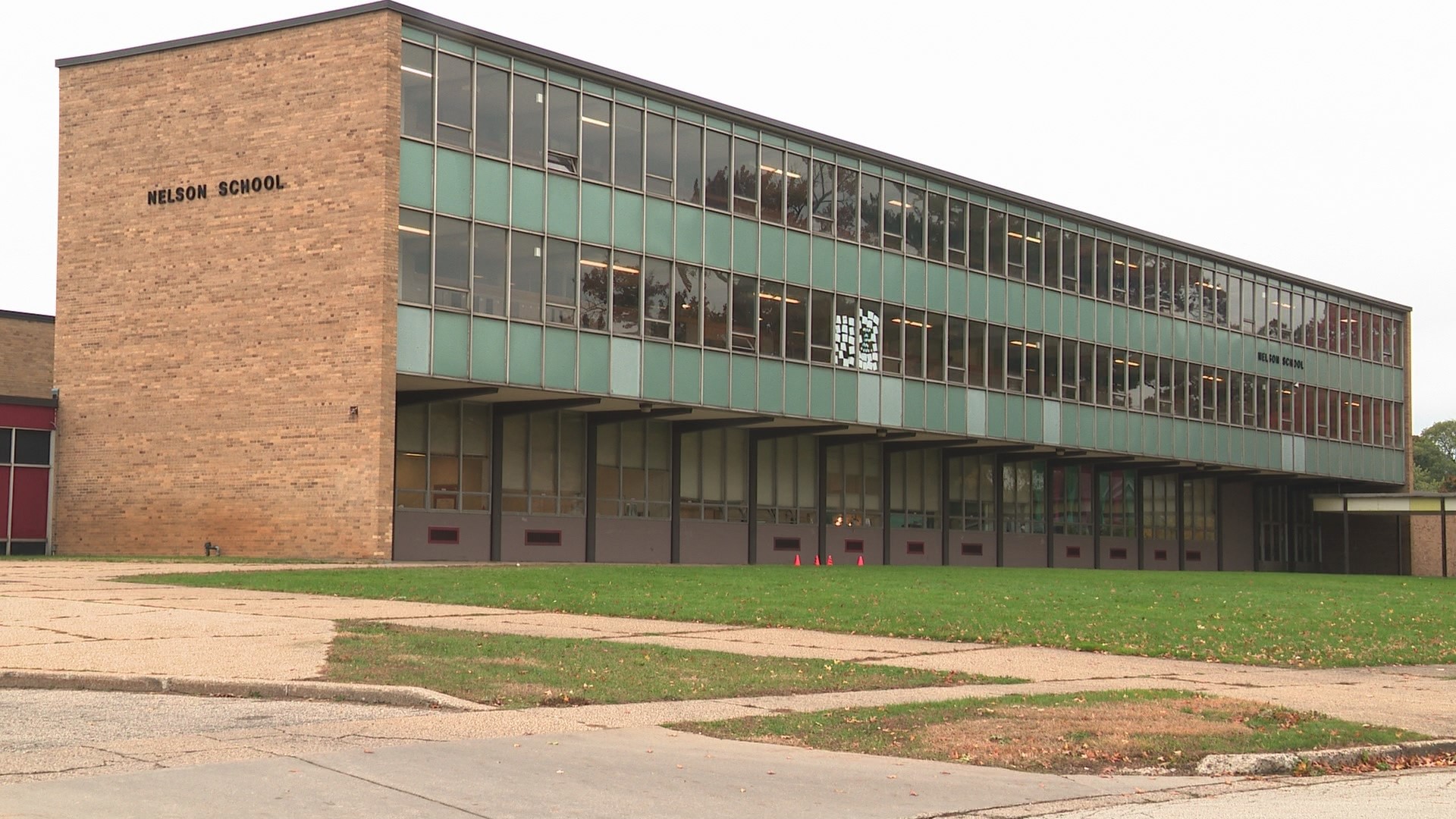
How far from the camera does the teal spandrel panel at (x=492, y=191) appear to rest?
35.8m

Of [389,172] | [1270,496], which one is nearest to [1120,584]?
[389,172]

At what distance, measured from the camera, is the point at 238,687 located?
11867 millimetres

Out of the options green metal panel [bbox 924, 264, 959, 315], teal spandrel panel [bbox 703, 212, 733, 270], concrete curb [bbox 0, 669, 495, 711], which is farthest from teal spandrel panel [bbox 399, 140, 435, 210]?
concrete curb [bbox 0, 669, 495, 711]

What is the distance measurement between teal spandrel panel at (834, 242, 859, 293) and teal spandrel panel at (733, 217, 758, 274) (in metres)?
3.47

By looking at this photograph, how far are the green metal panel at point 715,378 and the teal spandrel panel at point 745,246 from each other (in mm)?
2476

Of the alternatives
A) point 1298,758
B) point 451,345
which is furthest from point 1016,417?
point 1298,758

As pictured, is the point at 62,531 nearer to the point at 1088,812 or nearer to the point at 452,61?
the point at 452,61

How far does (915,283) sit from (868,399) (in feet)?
14.2

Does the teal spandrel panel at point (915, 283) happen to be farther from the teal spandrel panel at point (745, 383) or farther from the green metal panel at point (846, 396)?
the teal spandrel panel at point (745, 383)

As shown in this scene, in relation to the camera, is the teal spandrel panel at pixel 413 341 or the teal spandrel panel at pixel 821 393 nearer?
the teal spandrel panel at pixel 413 341

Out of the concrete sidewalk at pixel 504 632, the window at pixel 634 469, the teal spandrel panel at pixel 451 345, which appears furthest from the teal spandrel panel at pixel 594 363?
the concrete sidewalk at pixel 504 632

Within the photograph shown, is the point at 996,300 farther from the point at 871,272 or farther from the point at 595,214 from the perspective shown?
the point at 595,214

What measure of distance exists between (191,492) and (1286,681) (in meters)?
26.5

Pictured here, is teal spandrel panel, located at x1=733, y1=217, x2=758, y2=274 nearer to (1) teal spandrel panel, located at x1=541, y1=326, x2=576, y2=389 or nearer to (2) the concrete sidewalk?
(1) teal spandrel panel, located at x1=541, y1=326, x2=576, y2=389
